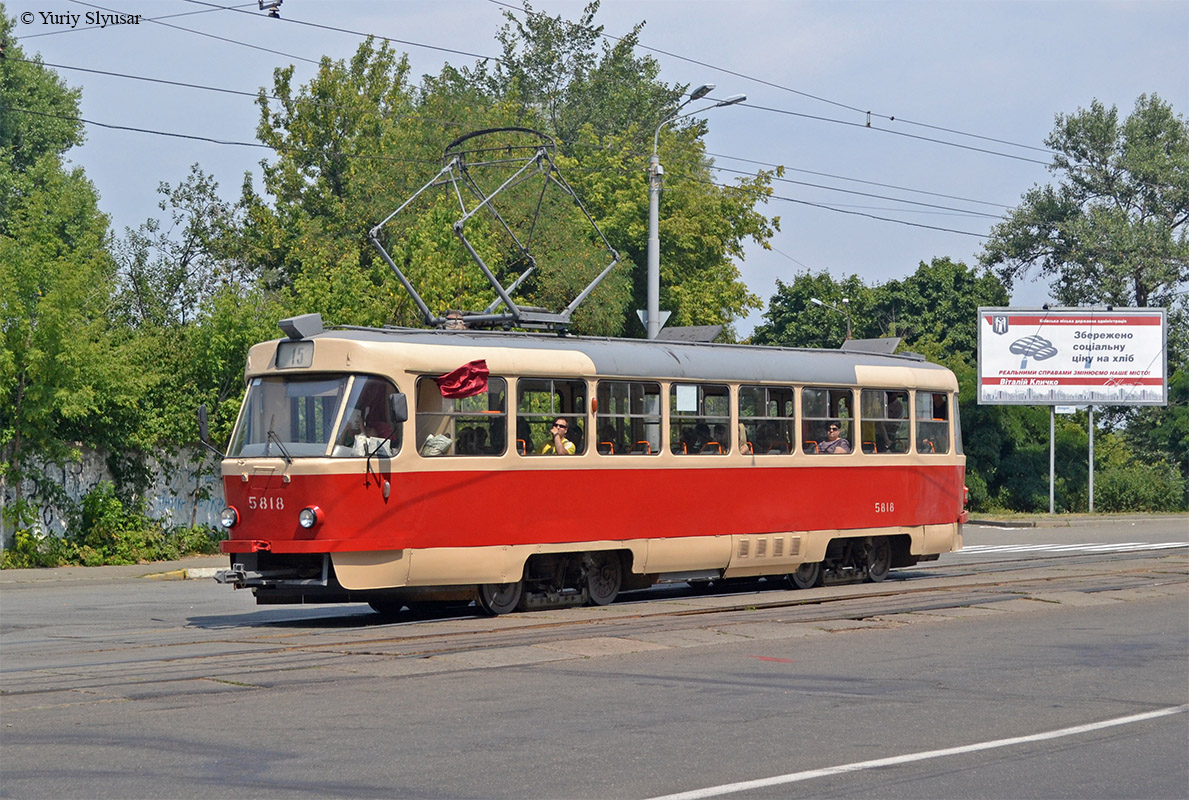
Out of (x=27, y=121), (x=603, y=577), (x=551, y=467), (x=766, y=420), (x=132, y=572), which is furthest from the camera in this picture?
(x=27, y=121)

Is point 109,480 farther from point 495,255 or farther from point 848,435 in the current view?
point 848,435

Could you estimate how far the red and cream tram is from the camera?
1477 centimetres

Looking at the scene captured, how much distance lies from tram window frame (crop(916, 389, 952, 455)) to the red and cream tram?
23 centimetres

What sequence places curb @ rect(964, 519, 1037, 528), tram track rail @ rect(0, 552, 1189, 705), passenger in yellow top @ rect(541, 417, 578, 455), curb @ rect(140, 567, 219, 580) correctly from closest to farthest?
tram track rail @ rect(0, 552, 1189, 705) < passenger in yellow top @ rect(541, 417, 578, 455) < curb @ rect(140, 567, 219, 580) < curb @ rect(964, 519, 1037, 528)

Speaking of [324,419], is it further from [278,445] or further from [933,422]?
[933,422]

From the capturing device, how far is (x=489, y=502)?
51.0 feet

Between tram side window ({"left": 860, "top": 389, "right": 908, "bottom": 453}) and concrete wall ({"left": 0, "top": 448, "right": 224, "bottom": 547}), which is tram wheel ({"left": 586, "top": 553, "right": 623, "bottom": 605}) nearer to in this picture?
tram side window ({"left": 860, "top": 389, "right": 908, "bottom": 453})

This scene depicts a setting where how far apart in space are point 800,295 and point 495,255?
45.9m

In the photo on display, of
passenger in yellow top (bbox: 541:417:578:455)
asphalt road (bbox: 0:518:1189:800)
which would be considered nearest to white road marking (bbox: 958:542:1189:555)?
asphalt road (bbox: 0:518:1189:800)

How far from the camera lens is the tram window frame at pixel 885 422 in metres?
19.9

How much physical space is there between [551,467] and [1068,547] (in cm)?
1783

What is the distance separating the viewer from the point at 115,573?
23.6 metres

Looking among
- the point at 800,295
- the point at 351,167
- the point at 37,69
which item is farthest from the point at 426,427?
the point at 800,295

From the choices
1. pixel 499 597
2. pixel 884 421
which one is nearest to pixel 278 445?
pixel 499 597
